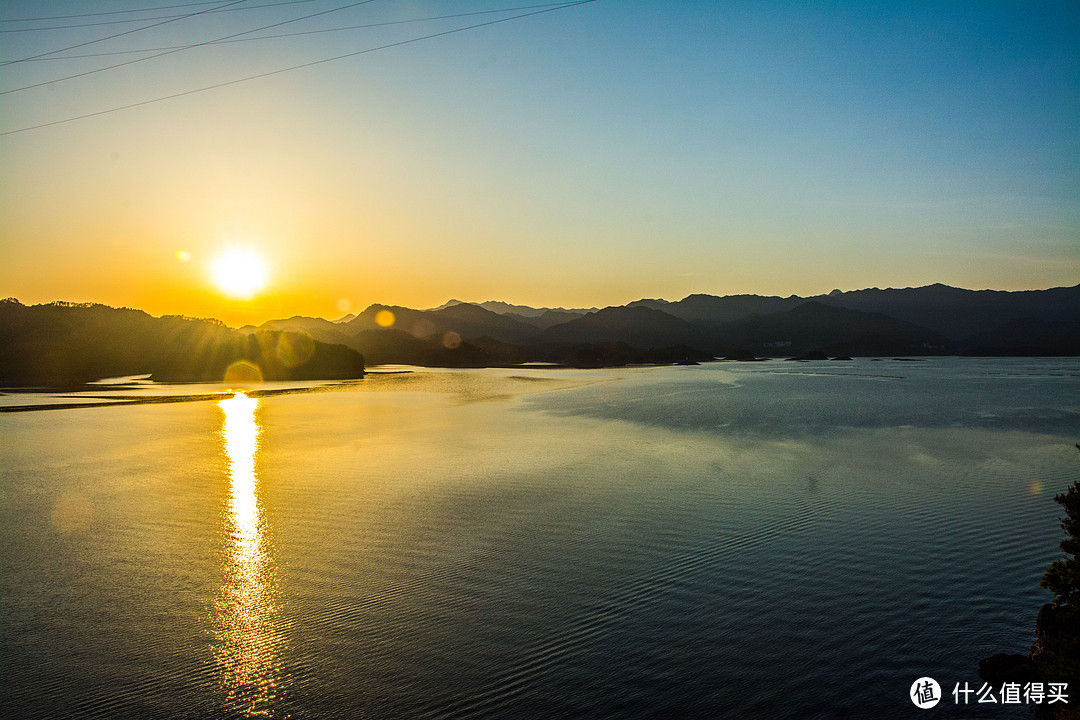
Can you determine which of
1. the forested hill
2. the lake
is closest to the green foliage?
the lake

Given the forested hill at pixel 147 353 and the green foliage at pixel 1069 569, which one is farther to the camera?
the forested hill at pixel 147 353

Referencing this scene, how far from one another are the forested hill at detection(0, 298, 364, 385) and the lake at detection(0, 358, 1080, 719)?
231ft

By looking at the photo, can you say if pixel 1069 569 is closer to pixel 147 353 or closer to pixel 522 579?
pixel 522 579

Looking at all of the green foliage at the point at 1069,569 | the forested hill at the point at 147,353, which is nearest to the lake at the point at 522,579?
the green foliage at the point at 1069,569

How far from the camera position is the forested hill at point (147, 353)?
278ft

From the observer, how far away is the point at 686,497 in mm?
15109

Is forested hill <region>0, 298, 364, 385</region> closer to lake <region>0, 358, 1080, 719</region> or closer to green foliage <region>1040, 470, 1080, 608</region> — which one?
lake <region>0, 358, 1080, 719</region>

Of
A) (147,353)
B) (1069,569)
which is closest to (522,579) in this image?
(1069,569)

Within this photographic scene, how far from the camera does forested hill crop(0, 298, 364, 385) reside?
8469 cm

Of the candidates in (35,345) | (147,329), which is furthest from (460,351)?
(35,345)

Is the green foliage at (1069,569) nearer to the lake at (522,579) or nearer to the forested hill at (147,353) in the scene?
the lake at (522,579)

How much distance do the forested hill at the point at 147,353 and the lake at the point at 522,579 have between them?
70.4 metres

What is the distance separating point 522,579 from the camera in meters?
9.73

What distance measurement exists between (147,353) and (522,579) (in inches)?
5010
